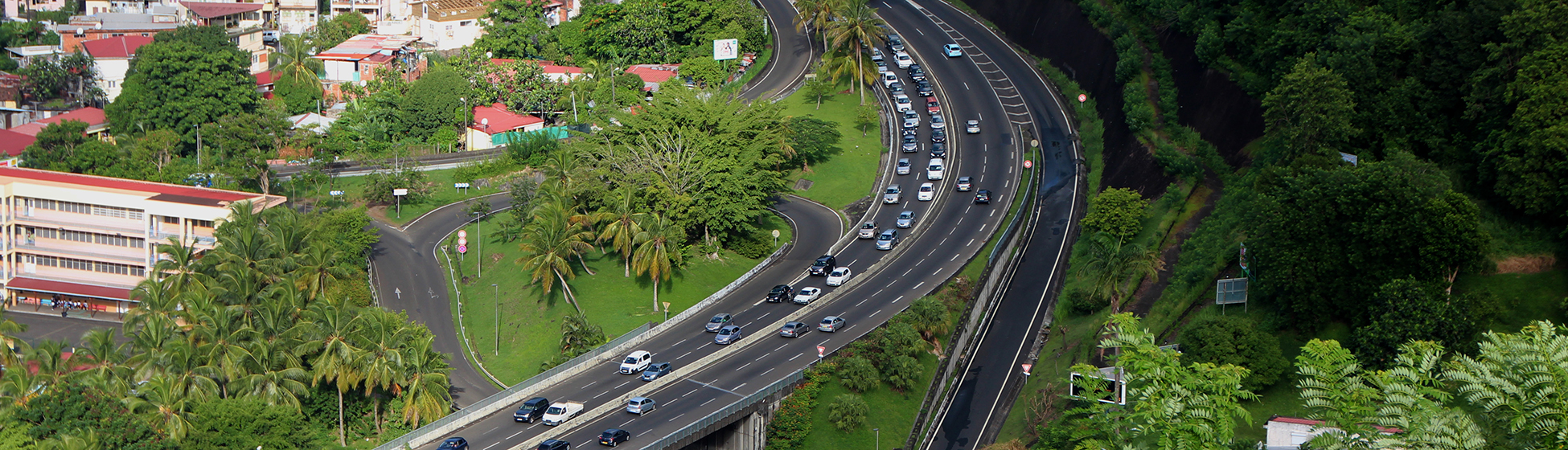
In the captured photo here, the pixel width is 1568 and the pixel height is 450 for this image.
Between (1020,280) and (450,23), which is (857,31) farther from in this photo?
(450,23)

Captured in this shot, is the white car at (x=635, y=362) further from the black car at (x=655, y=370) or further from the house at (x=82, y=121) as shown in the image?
the house at (x=82, y=121)

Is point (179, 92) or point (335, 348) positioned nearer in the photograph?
point (335, 348)

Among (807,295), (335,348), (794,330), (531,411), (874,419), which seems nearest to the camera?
(531,411)

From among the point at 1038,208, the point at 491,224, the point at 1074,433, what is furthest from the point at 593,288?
the point at 1074,433

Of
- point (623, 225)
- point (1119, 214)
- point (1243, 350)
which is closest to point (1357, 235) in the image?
point (1243, 350)

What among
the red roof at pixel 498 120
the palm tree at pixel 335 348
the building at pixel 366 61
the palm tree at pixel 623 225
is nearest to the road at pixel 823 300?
the palm tree at pixel 623 225

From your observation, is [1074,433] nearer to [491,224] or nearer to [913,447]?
[913,447]

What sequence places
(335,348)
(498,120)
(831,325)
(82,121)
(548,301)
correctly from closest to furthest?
(335,348) → (831,325) → (548,301) → (498,120) → (82,121)
